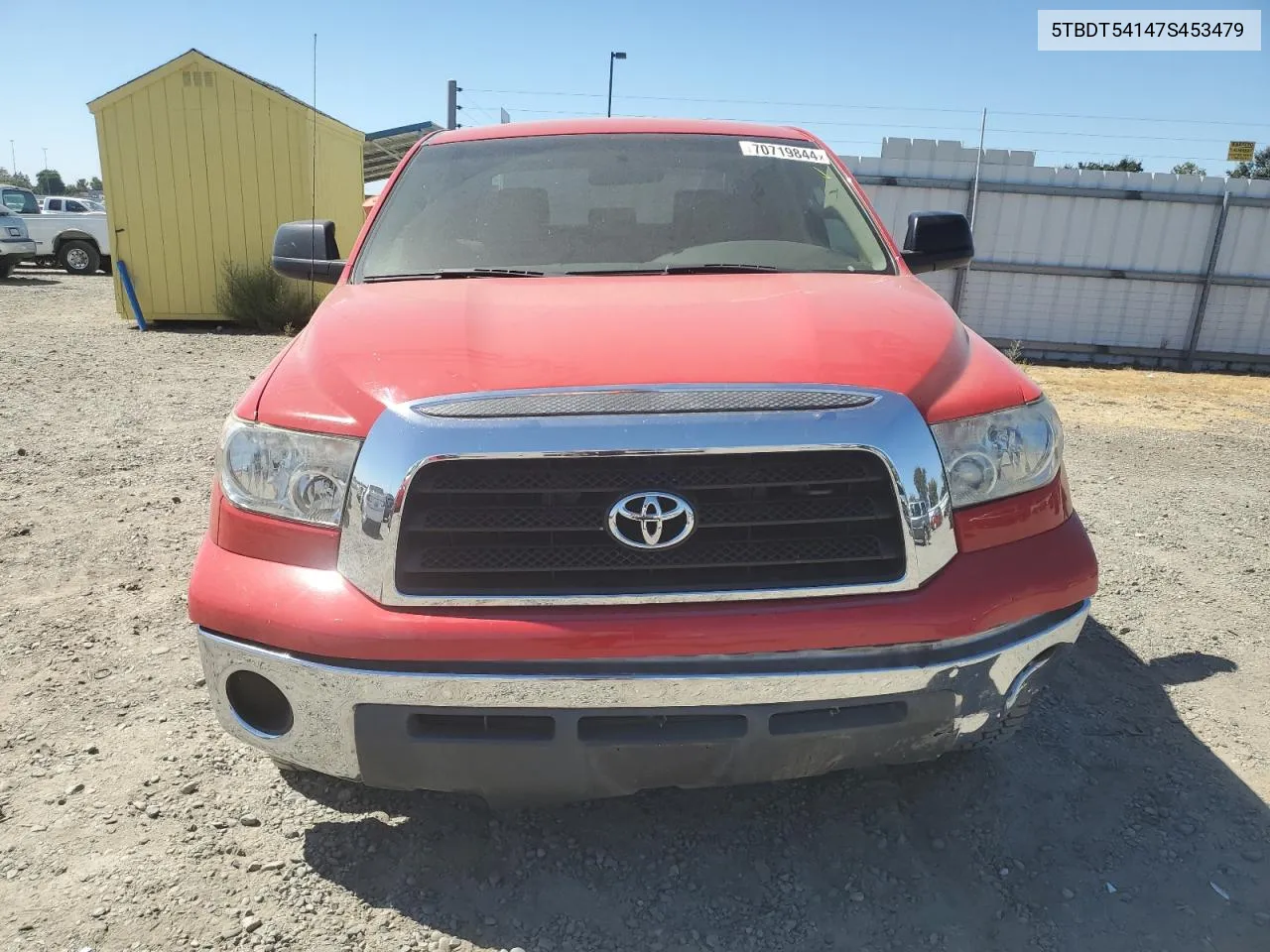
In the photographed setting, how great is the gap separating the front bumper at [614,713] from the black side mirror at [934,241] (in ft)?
6.44

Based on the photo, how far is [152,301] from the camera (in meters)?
12.4

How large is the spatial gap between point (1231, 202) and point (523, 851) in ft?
44.9

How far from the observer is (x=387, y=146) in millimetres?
18750

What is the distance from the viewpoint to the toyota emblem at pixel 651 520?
68.9 inches

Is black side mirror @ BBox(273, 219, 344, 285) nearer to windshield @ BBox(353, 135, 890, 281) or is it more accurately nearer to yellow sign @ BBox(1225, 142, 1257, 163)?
windshield @ BBox(353, 135, 890, 281)

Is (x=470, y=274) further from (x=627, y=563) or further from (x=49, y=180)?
(x=49, y=180)

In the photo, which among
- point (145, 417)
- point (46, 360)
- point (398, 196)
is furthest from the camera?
point (46, 360)

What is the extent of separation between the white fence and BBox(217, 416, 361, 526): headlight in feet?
37.0

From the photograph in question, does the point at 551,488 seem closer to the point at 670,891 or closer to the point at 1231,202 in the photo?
the point at 670,891

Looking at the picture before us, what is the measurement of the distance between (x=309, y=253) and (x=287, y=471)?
72.0 inches

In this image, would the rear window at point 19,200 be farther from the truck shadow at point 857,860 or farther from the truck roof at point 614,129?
the truck shadow at point 857,860

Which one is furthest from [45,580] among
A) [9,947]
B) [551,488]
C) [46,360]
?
[46,360]

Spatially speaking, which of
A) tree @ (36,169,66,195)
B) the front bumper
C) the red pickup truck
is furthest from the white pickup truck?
tree @ (36,169,66,195)

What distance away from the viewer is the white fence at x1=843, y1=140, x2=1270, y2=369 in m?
12.0
